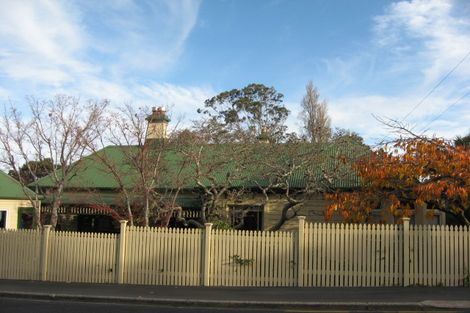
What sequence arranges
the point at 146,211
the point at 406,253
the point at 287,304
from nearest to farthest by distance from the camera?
the point at 287,304 → the point at 406,253 → the point at 146,211

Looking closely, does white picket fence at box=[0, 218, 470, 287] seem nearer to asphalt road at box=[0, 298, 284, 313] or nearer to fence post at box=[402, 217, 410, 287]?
fence post at box=[402, 217, 410, 287]

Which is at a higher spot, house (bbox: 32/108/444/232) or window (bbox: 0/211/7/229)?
house (bbox: 32/108/444/232)

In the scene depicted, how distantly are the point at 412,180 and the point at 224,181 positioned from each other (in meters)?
7.45

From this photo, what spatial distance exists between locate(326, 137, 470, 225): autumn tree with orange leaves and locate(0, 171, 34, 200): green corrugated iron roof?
1442cm

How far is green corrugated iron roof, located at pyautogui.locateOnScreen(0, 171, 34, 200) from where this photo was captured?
77.4ft

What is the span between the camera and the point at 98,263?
1499 cm

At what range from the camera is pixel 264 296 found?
11.8 metres

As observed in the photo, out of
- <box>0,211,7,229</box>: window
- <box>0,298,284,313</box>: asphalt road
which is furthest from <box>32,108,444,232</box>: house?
<box>0,298,284,313</box>: asphalt road

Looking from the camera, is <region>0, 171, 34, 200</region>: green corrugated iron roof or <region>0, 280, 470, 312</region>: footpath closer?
<region>0, 280, 470, 312</region>: footpath

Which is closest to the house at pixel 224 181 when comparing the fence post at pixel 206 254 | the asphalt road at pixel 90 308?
the fence post at pixel 206 254

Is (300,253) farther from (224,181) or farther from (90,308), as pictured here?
(224,181)

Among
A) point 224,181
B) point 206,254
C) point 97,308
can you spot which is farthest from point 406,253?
point 224,181

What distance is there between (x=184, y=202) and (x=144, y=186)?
15.5ft

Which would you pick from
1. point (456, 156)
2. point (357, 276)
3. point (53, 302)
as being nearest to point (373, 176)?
point (456, 156)
